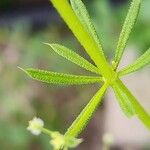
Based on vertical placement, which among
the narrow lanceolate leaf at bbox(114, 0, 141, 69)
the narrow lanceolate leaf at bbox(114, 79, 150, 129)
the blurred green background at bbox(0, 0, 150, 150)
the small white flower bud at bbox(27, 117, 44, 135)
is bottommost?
the narrow lanceolate leaf at bbox(114, 79, 150, 129)

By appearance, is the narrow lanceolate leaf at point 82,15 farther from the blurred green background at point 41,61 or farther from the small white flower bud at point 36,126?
the blurred green background at point 41,61

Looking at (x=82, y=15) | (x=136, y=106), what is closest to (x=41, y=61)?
(x=82, y=15)

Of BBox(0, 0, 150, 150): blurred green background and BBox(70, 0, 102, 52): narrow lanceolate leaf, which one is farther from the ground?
BBox(0, 0, 150, 150): blurred green background

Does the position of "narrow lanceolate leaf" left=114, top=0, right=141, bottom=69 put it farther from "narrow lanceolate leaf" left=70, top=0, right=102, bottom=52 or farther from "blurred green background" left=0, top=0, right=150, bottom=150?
"blurred green background" left=0, top=0, right=150, bottom=150

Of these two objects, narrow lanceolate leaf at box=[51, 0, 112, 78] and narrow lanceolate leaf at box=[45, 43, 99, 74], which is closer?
narrow lanceolate leaf at box=[51, 0, 112, 78]

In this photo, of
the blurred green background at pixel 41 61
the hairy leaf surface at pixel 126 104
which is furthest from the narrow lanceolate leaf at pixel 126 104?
the blurred green background at pixel 41 61

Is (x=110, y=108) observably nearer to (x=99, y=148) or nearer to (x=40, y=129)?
(x=99, y=148)

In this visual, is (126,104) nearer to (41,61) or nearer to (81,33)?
(81,33)

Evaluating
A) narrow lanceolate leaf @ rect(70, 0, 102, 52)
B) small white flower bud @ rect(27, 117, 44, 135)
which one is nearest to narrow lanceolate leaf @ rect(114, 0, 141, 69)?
narrow lanceolate leaf @ rect(70, 0, 102, 52)
